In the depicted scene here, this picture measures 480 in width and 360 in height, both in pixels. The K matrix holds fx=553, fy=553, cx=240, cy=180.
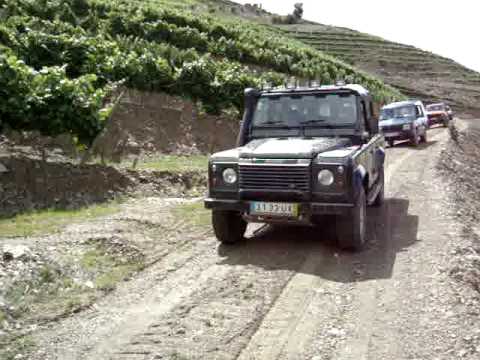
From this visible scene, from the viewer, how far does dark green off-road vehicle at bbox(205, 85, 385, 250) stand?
7.50 m

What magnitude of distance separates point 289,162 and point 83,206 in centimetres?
500

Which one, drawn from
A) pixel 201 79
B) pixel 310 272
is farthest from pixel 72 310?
pixel 201 79

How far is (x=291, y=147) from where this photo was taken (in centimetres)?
789

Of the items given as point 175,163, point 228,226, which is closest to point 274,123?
point 228,226

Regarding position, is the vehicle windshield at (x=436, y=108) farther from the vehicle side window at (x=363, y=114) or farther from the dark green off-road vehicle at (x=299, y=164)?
the vehicle side window at (x=363, y=114)

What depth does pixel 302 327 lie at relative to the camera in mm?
5547

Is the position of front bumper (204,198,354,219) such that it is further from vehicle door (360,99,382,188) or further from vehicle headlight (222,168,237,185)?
vehicle door (360,99,382,188)

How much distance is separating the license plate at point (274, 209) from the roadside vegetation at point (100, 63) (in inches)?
226

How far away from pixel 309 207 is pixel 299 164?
0.61 m

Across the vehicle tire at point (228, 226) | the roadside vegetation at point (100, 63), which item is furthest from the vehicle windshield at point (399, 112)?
the vehicle tire at point (228, 226)

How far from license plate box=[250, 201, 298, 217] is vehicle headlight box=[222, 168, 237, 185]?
0.46 m

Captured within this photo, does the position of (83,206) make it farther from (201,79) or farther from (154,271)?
(201,79)

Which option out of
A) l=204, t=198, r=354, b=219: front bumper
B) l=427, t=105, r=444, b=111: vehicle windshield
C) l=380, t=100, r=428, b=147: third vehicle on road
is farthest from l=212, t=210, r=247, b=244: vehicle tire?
l=427, t=105, r=444, b=111: vehicle windshield

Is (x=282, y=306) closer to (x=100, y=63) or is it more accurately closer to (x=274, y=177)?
(x=274, y=177)
